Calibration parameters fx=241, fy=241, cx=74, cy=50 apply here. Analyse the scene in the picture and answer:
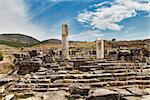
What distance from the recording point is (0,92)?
8805 mm

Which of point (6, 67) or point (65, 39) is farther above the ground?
point (65, 39)

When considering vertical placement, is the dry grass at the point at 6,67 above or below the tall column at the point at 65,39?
below

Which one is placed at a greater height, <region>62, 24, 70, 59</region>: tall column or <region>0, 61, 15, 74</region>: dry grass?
<region>62, 24, 70, 59</region>: tall column

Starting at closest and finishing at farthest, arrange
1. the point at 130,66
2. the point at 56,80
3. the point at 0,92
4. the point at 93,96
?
A: the point at 93,96 → the point at 0,92 → the point at 56,80 → the point at 130,66

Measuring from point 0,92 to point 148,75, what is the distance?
6427mm

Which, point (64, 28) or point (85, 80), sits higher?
point (64, 28)

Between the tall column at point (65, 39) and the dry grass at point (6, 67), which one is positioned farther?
the tall column at point (65, 39)

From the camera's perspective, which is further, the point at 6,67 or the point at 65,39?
the point at 65,39

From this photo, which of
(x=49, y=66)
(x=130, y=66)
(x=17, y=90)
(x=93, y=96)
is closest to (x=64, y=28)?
(x=49, y=66)

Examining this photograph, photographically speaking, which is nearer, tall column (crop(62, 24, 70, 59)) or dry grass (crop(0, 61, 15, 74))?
dry grass (crop(0, 61, 15, 74))

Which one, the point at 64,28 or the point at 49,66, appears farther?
the point at 64,28

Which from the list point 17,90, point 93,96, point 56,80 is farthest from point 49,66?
point 93,96

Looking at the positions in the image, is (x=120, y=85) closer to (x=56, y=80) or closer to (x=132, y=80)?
(x=132, y=80)

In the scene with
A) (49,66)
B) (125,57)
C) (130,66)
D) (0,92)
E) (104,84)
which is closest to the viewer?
(0,92)
